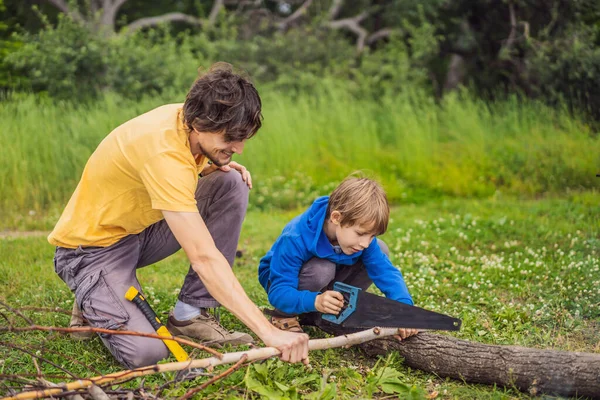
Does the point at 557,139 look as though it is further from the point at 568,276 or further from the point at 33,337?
the point at 33,337

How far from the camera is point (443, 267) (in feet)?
18.8

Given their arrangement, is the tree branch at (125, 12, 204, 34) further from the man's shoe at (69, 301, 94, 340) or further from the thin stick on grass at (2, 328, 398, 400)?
the thin stick on grass at (2, 328, 398, 400)

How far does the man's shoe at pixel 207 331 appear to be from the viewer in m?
4.01

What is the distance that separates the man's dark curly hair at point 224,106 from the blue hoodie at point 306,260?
757mm

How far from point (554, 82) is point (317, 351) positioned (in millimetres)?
8406

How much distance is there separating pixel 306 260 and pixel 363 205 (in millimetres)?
558

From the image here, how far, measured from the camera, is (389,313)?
3676 millimetres

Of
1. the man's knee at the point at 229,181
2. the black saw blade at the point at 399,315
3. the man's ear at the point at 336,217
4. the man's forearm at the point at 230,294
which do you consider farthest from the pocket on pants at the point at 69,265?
the black saw blade at the point at 399,315

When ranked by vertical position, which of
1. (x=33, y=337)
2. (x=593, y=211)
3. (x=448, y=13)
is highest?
(x=448, y=13)

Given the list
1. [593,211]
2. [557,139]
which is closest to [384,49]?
[557,139]

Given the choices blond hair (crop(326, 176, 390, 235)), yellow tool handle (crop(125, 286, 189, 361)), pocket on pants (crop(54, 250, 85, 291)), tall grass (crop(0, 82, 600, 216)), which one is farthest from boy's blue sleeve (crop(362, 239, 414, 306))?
tall grass (crop(0, 82, 600, 216))

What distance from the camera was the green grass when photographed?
356 cm

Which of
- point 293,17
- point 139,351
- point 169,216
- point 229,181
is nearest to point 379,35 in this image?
point 293,17

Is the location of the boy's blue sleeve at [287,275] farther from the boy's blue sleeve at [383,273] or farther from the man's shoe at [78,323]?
the man's shoe at [78,323]
